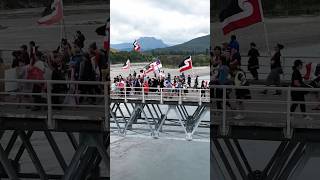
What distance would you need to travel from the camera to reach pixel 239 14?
7.29 metres

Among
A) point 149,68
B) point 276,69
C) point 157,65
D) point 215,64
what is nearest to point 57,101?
point 215,64

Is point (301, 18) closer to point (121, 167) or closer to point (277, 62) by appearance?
point (277, 62)

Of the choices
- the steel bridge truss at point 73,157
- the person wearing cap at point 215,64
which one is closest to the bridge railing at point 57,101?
the steel bridge truss at point 73,157

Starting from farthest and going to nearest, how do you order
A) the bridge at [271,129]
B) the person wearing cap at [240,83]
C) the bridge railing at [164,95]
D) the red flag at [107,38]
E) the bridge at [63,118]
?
the bridge railing at [164,95], the red flag at [107,38], the person wearing cap at [240,83], the bridge at [63,118], the bridge at [271,129]

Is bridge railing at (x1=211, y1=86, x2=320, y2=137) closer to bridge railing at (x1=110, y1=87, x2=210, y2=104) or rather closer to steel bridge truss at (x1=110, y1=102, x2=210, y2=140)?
bridge railing at (x1=110, y1=87, x2=210, y2=104)

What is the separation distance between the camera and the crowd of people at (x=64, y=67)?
7340 millimetres

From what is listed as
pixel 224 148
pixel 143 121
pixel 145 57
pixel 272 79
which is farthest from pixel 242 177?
pixel 145 57

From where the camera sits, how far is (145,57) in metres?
19.8

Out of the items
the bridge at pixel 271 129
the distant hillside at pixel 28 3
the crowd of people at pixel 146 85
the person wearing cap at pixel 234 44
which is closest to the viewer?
the bridge at pixel 271 129

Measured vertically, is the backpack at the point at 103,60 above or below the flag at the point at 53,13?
below

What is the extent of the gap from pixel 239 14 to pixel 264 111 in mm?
1865

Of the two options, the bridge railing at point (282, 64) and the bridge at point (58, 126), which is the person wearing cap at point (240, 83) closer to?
the bridge railing at point (282, 64)

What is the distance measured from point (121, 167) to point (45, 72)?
22.7 meters

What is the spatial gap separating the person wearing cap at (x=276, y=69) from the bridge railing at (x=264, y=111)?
0.65ft
